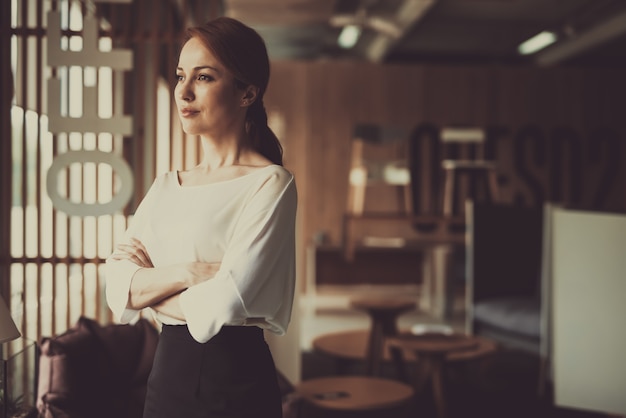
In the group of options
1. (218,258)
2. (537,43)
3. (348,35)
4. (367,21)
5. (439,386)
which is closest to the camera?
(218,258)

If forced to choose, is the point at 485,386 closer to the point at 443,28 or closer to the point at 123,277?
the point at 123,277

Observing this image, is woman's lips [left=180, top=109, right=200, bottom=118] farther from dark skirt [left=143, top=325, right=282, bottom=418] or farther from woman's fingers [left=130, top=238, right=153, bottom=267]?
dark skirt [left=143, top=325, right=282, bottom=418]

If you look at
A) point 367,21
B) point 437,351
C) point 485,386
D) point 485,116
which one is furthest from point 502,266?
point 485,116

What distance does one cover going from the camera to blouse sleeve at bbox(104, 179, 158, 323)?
1515 millimetres

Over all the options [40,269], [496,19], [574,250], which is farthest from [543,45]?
[40,269]

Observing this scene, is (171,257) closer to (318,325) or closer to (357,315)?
(318,325)

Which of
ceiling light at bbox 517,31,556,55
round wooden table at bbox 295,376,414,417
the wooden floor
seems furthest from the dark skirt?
ceiling light at bbox 517,31,556,55

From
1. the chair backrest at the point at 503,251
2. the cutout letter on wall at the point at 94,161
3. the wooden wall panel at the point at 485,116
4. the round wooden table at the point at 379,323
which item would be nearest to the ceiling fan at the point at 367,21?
the wooden wall panel at the point at 485,116

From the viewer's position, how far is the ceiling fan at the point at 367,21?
8375 mm

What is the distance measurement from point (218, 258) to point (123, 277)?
0.73ft

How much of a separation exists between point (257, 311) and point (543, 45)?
33.0ft

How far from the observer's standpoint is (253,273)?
1373 mm

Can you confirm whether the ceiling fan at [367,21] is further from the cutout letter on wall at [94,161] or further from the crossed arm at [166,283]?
the crossed arm at [166,283]

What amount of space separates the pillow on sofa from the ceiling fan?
19.9ft
